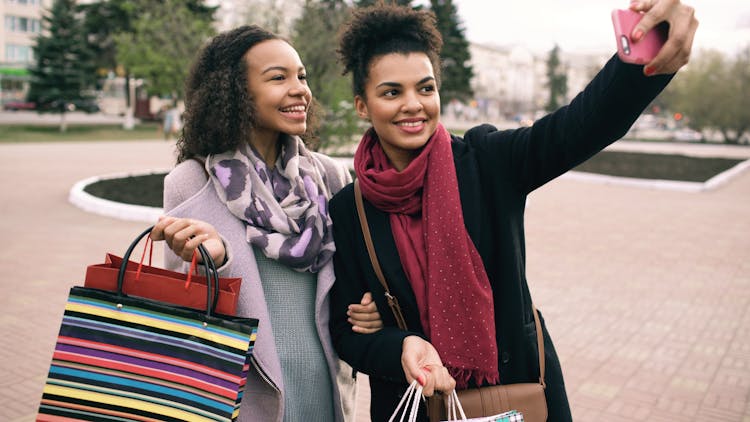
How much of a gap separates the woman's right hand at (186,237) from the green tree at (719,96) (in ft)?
143

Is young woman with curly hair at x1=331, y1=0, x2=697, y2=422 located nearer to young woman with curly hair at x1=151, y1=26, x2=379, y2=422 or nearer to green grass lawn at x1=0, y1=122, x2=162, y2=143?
young woman with curly hair at x1=151, y1=26, x2=379, y2=422

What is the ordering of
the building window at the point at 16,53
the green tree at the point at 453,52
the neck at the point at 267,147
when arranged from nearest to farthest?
the neck at the point at 267,147
the green tree at the point at 453,52
the building window at the point at 16,53

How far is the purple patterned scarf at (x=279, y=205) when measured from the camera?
6.52ft

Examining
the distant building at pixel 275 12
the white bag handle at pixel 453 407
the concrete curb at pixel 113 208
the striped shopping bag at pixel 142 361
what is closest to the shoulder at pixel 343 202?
the striped shopping bag at pixel 142 361

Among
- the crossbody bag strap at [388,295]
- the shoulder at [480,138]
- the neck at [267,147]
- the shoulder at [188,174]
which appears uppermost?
the shoulder at [480,138]

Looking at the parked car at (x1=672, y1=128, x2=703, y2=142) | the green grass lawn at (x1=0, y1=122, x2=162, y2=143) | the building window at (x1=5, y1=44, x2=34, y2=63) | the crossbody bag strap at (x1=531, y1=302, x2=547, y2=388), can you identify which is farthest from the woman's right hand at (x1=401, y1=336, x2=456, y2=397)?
the building window at (x1=5, y1=44, x2=34, y2=63)

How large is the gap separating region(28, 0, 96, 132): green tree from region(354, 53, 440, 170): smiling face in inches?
1358

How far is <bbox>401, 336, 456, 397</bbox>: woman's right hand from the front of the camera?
66.0 inches

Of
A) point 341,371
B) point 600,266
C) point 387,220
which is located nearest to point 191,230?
point 387,220

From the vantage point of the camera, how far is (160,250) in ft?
25.5

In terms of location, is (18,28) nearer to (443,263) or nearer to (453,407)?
(443,263)

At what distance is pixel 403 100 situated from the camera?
73.3 inches

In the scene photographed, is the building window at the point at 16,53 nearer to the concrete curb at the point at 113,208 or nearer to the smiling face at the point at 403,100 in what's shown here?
the concrete curb at the point at 113,208

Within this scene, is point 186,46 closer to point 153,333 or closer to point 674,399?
point 674,399
